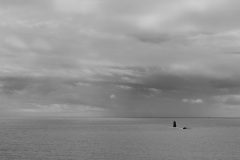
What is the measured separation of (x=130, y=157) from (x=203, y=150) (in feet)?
80.5

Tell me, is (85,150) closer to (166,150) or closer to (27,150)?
(27,150)

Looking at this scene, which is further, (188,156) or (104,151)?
(104,151)

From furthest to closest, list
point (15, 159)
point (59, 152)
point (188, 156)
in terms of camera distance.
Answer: point (59, 152) → point (188, 156) → point (15, 159)

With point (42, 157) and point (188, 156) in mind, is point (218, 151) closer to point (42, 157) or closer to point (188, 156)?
point (188, 156)

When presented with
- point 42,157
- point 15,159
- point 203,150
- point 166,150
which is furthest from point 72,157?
point 203,150

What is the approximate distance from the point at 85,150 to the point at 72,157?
37.1 ft

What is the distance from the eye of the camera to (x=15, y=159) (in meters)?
74.2

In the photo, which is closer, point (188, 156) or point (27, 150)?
point (188, 156)

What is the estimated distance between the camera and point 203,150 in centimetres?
9000

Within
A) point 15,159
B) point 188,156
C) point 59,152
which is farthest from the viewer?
point 59,152

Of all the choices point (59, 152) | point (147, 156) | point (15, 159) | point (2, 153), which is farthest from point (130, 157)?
point (2, 153)

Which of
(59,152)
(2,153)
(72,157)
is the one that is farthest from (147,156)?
(2,153)

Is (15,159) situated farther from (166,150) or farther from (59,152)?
(166,150)

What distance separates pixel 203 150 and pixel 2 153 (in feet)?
178
